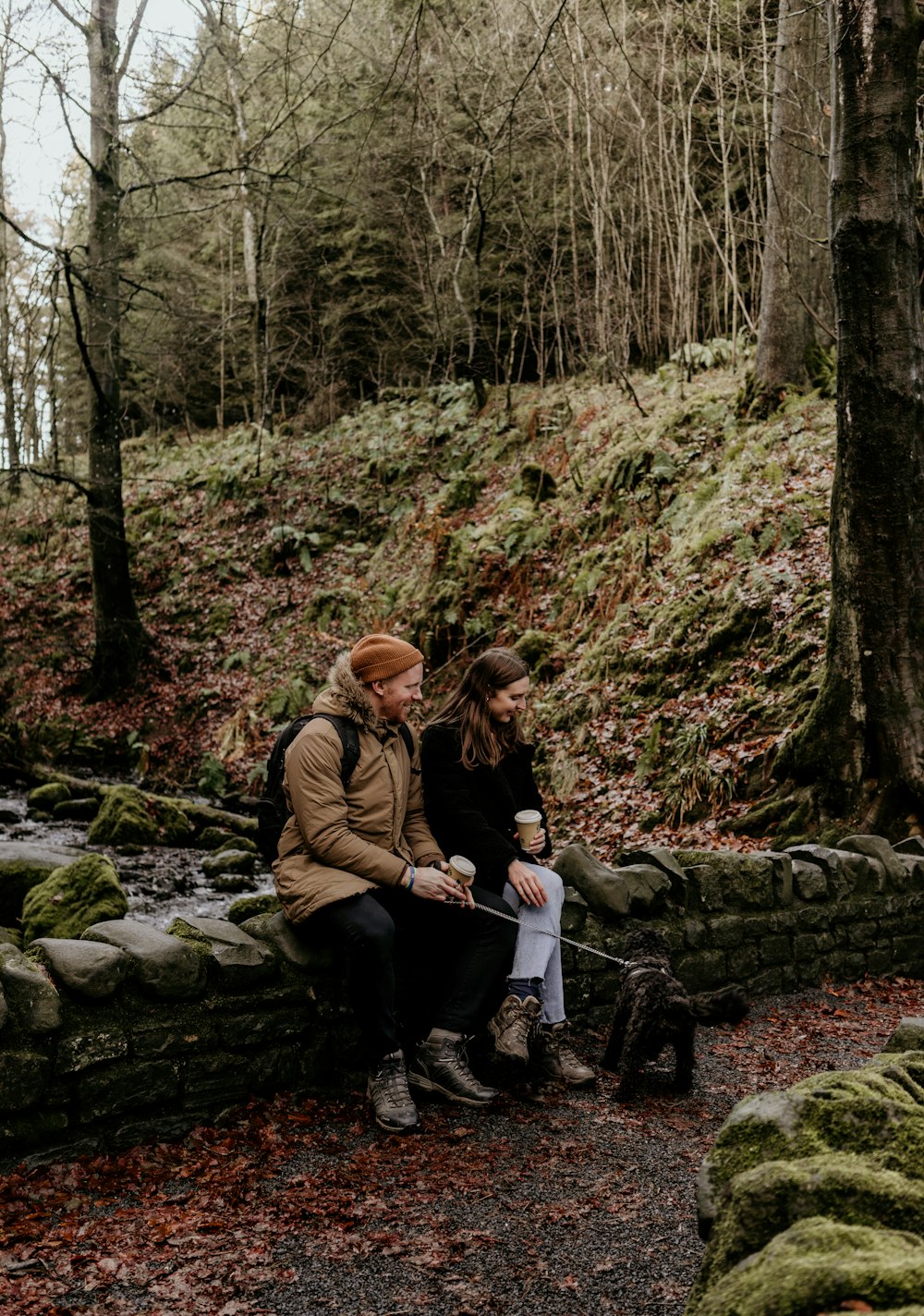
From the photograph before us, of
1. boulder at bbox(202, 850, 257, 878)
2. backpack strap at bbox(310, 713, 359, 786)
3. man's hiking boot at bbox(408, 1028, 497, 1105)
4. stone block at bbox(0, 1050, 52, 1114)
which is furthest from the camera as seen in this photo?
boulder at bbox(202, 850, 257, 878)

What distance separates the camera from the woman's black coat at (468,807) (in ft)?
14.9

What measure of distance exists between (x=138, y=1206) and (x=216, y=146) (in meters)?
26.1

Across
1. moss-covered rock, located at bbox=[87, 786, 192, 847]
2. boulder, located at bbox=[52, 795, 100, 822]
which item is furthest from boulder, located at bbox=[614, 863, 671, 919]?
boulder, located at bbox=[52, 795, 100, 822]

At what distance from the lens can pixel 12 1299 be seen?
265 centimetres

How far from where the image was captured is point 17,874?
6875 millimetres

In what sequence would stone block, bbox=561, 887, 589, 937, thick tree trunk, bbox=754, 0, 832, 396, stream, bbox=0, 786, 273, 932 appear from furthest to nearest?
1. thick tree trunk, bbox=754, 0, 832, 396
2. stream, bbox=0, 786, 273, 932
3. stone block, bbox=561, 887, 589, 937

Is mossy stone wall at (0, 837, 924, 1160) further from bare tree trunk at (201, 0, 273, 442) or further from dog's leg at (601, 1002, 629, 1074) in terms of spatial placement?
bare tree trunk at (201, 0, 273, 442)

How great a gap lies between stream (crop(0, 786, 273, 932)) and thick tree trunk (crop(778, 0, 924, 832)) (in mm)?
4913

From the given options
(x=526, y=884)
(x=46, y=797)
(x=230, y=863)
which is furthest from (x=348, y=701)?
(x=46, y=797)

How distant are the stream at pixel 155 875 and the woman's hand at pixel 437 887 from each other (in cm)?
356

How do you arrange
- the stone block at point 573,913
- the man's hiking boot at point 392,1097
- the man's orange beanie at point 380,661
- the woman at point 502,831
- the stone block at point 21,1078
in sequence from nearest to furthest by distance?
1. the stone block at point 21,1078
2. the man's hiking boot at point 392,1097
3. the man's orange beanie at point 380,661
4. the woman at point 502,831
5. the stone block at point 573,913

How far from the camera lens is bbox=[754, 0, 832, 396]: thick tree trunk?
12.0m

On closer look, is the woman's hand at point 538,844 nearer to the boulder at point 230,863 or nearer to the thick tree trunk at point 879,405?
the thick tree trunk at point 879,405

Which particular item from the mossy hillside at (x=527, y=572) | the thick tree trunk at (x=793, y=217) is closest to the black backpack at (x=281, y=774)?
the mossy hillside at (x=527, y=572)
